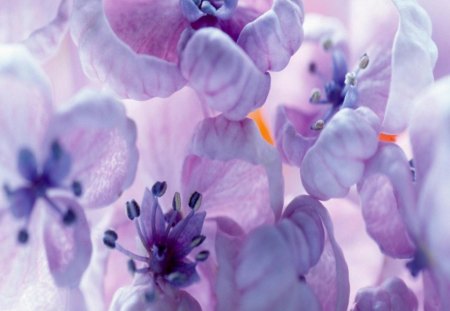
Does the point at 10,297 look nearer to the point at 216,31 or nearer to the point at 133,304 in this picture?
the point at 133,304

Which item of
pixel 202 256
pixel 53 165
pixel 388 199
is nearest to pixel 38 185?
pixel 53 165

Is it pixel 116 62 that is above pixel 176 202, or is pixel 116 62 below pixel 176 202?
above

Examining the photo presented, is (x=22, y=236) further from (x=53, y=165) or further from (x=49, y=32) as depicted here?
(x=49, y=32)

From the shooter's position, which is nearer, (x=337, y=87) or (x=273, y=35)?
(x=273, y=35)

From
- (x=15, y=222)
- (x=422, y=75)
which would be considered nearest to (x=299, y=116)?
(x=422, y=75)

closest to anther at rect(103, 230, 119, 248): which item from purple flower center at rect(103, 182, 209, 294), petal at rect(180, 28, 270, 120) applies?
purple flower center at rect(103, 182, 209, 294)

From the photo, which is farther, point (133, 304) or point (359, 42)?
point (359, 42)

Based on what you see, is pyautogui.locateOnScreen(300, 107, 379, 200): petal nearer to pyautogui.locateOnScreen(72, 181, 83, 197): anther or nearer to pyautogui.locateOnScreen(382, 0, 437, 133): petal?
pyautogui.locateOnScreen(382, 0, 437, 133): petal
